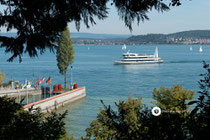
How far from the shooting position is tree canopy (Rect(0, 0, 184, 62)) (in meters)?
5.22

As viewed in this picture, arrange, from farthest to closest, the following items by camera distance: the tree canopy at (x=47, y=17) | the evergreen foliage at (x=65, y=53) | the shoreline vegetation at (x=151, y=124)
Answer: the evergreen foliage at (x=65, y=53), the tree canopy at (x=47, y=17), the shoreline vegetation at (x=151, y=124)

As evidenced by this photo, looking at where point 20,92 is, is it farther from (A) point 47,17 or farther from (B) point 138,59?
(B) point 138,59

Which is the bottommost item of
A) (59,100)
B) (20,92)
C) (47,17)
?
(59,100)

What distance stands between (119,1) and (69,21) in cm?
94

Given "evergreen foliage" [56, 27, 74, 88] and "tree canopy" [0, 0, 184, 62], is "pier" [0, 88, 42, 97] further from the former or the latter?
"tree canopy" [0, 0, 184, 62]

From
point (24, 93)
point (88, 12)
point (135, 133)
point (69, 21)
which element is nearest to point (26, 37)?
point (69, 21)

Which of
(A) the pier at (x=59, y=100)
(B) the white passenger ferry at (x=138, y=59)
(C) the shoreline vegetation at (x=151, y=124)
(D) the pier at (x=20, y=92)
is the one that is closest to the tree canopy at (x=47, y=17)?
(C) the shoreline vegetation at (x=151, y=124)

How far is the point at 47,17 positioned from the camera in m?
5.57

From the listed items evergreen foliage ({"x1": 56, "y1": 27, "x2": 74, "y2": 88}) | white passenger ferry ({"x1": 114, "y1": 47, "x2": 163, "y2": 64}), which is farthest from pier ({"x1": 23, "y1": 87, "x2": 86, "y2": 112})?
white passenger ferry ({"x1": 114, "y1": 47, "x2": 163, "y2": 64})

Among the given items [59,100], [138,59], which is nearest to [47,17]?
[59,100]

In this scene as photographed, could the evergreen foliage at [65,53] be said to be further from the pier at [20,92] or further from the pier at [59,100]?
the pier at [20,92]

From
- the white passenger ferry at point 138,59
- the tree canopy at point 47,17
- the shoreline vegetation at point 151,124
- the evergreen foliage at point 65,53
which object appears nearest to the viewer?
the shoreline vegetation at point 151,124

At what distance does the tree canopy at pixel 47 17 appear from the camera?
5.22 m

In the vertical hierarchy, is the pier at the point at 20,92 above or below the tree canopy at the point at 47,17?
below
